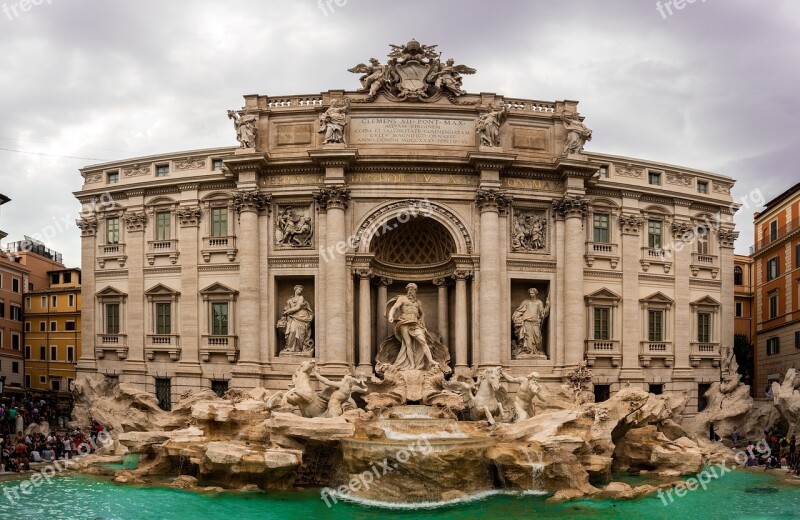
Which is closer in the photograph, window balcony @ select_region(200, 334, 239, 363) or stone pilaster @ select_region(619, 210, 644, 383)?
window balcony @ select_region(200, 334, 239, 363)

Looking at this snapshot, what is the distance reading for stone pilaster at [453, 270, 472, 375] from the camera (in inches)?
1168

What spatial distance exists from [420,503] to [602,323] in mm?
15533

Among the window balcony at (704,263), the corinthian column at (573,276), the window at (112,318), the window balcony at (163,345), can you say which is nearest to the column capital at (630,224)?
the corinthian column at (573,276)

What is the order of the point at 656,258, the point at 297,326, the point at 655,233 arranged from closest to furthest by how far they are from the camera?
the point at 297,326
the point at 656,258
the point at 655,233

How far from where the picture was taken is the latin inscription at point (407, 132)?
30.4m

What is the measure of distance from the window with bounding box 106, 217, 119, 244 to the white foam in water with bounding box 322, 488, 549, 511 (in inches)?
742

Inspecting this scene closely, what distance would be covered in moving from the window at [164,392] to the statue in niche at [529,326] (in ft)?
52.1

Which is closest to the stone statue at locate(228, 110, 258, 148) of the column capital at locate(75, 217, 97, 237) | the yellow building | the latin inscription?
the latin inscription

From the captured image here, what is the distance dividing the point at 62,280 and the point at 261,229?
26.2 m

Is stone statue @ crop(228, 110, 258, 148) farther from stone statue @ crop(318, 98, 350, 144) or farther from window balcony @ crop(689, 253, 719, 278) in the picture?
window balcony @ crop(689, 253, 719, 278)

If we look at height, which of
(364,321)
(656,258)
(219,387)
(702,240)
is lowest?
(219,387)

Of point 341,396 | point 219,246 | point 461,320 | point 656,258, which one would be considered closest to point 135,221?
point 219,246

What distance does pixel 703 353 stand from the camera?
1321 inches

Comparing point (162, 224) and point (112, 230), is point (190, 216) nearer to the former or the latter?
point (162, 224)
